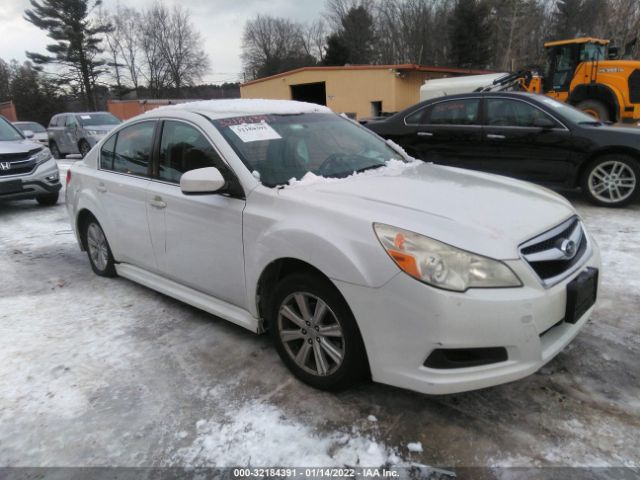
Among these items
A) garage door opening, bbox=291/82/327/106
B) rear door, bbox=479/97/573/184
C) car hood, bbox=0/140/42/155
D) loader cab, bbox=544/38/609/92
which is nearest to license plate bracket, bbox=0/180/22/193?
car hood, bbox=0/140/42/155

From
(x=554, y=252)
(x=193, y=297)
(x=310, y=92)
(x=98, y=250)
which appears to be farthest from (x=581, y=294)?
(x=310, y=92)

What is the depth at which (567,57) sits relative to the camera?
1391 cm

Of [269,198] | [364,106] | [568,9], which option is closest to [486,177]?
[269,198]

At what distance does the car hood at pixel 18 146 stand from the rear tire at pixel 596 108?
1298 cm

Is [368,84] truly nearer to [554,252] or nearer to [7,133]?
[7,133]

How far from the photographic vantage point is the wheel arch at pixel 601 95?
12.5m

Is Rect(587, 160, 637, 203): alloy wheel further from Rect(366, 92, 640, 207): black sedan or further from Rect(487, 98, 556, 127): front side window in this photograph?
Rect(487, 98, 556, 127): front side window

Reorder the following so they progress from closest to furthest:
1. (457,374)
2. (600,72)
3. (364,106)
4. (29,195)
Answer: (457,374) < (29,195) < (600,72) < (364,106)

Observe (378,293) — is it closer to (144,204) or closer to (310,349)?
(310,349)

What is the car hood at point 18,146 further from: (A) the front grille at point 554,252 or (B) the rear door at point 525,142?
(A) the front grille at point 554,252

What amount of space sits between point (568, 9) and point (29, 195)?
169 ft

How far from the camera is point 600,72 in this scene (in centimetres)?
1291

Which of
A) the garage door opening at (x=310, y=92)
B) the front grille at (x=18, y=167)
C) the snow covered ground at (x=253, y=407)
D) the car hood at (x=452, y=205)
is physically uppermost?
the garage door opening at (x=310, y=92)

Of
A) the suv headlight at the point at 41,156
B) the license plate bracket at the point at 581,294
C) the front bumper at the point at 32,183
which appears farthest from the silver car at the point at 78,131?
the license plate bracket at the point at 581,294
